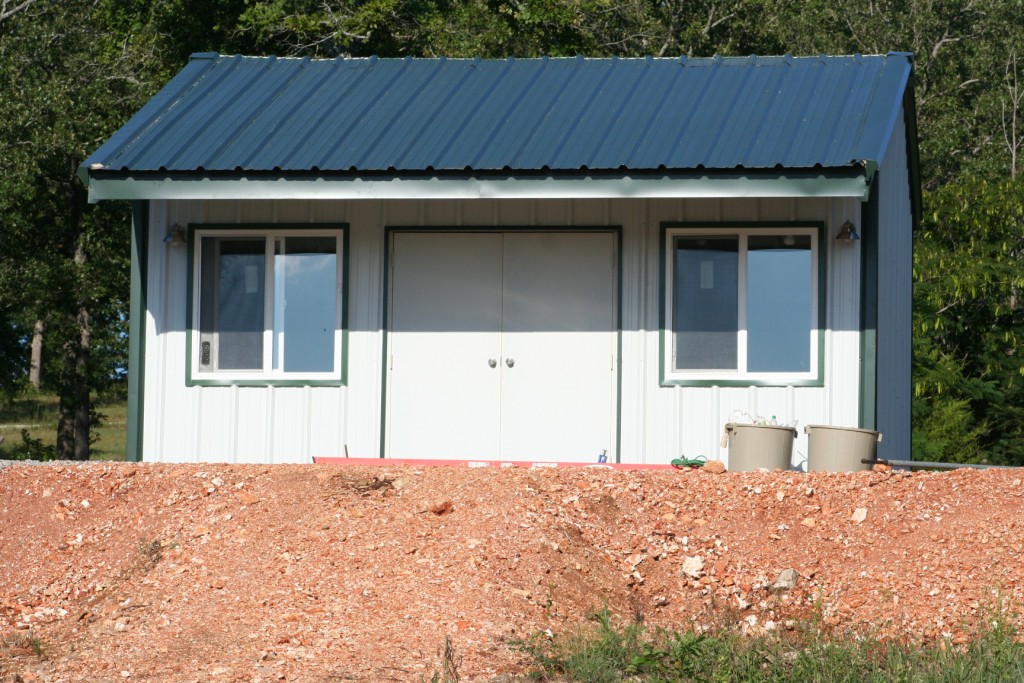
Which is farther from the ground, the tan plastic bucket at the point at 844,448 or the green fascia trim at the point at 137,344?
the green fascia trim at the point at 137,344

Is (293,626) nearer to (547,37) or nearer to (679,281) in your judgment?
(679,281)

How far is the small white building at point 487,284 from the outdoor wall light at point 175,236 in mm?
13

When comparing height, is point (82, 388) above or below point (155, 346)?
below

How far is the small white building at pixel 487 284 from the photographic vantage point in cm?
1260

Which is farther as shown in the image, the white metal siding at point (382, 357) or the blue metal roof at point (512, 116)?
the white metal siding at point (382, 357)

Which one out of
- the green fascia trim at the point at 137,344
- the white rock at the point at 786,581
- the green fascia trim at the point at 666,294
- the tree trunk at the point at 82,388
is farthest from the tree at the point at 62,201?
the white rock at the point at 786,581

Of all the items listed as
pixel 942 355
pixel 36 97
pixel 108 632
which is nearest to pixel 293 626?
pixel 108 632

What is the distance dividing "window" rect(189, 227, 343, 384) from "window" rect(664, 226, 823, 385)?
10.2ft

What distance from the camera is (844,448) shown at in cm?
1196

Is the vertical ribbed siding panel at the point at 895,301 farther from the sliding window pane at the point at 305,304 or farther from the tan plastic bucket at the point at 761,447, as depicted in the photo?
the sliding window pane at the point at 305,304

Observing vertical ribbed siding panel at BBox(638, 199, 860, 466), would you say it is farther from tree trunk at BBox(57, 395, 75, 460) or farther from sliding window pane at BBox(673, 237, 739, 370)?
tree trunk at BBox(57, 395, 75, 460)

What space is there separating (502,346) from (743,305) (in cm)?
219

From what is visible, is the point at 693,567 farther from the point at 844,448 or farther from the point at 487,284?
the point at 487,284

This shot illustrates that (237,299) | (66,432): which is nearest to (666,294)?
(237,299)
